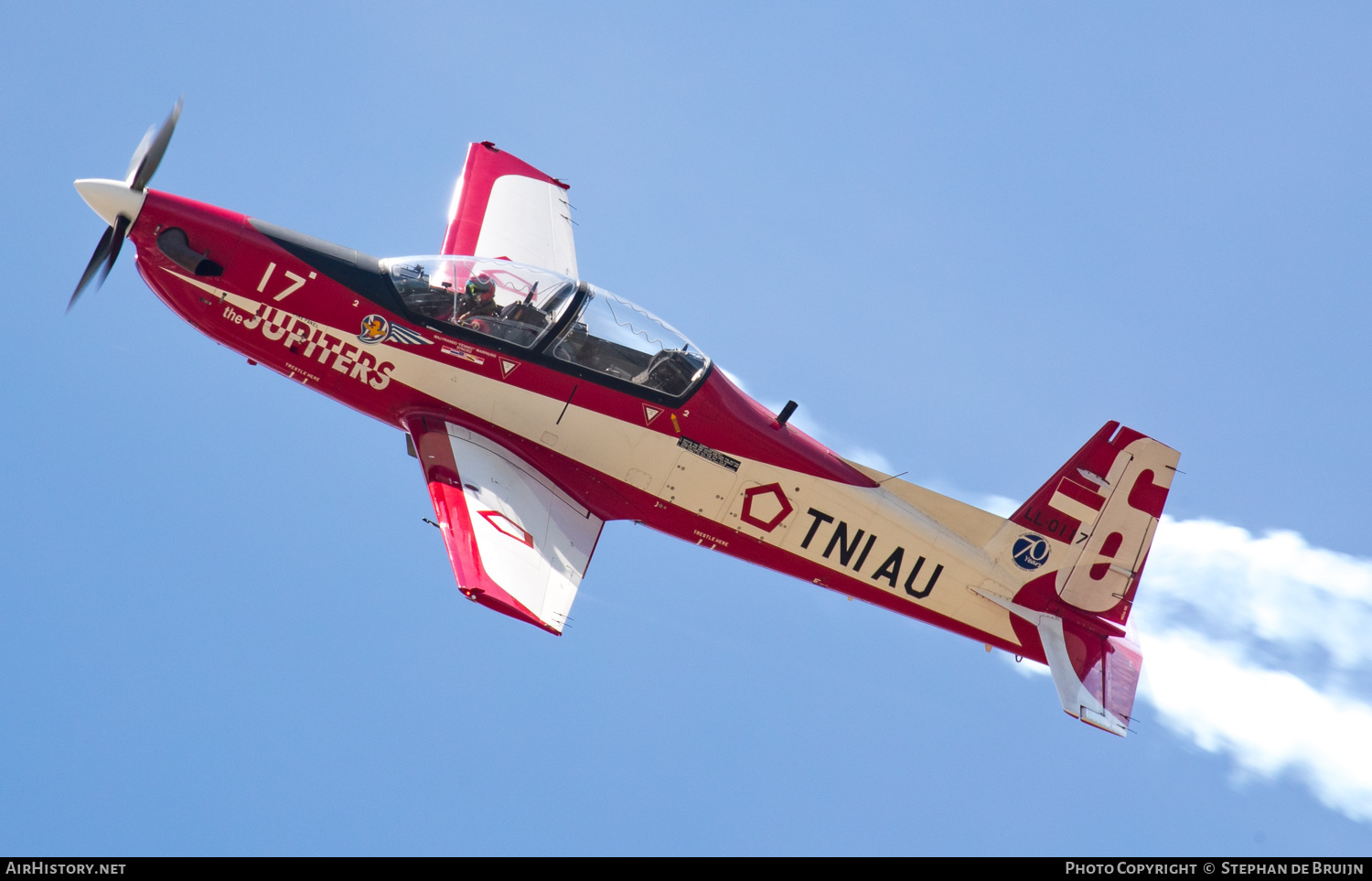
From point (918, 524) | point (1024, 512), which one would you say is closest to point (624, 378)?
point (918, 524)

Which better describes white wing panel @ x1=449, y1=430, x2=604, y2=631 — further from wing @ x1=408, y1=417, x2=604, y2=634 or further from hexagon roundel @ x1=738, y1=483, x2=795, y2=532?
hexagon roundel @ x1=738, y1=483, x2=795, y2=532

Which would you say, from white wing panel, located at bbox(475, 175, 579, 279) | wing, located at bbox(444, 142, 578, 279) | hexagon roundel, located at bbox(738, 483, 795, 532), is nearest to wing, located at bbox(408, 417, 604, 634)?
hexagon roundel, located at bbox(738, 483, 795, 532)

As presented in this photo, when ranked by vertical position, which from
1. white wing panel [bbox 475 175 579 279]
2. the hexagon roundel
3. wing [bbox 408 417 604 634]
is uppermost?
white wing panel [bbox 475 175 579 279]

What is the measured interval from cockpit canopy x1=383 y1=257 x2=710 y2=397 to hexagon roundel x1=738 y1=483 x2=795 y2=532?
141 centimetres

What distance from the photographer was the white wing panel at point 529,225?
53.7 feet

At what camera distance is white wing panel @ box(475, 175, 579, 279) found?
16.4 meters

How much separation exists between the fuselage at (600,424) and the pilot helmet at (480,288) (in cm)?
41

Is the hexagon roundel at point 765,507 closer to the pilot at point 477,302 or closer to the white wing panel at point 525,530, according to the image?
the white wing panel at point 525,530

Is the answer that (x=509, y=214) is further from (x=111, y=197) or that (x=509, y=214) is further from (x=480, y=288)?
(x=111, y=197)

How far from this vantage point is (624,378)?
13.8 meters

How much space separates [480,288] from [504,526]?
254 centimetres

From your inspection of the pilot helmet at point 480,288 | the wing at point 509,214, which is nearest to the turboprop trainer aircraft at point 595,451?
the pilot helmet at point 480,288

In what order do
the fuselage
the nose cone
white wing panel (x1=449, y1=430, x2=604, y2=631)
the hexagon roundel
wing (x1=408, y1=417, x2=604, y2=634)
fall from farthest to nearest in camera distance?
the hexagon roundel, the fuselage, the nose cone, white wing panel (x1=449, y1=430, x2=604, y2=631), wing (x1=408, y1=417, x2=604, y2=634)

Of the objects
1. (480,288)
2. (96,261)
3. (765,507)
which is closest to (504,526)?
(480,288)
